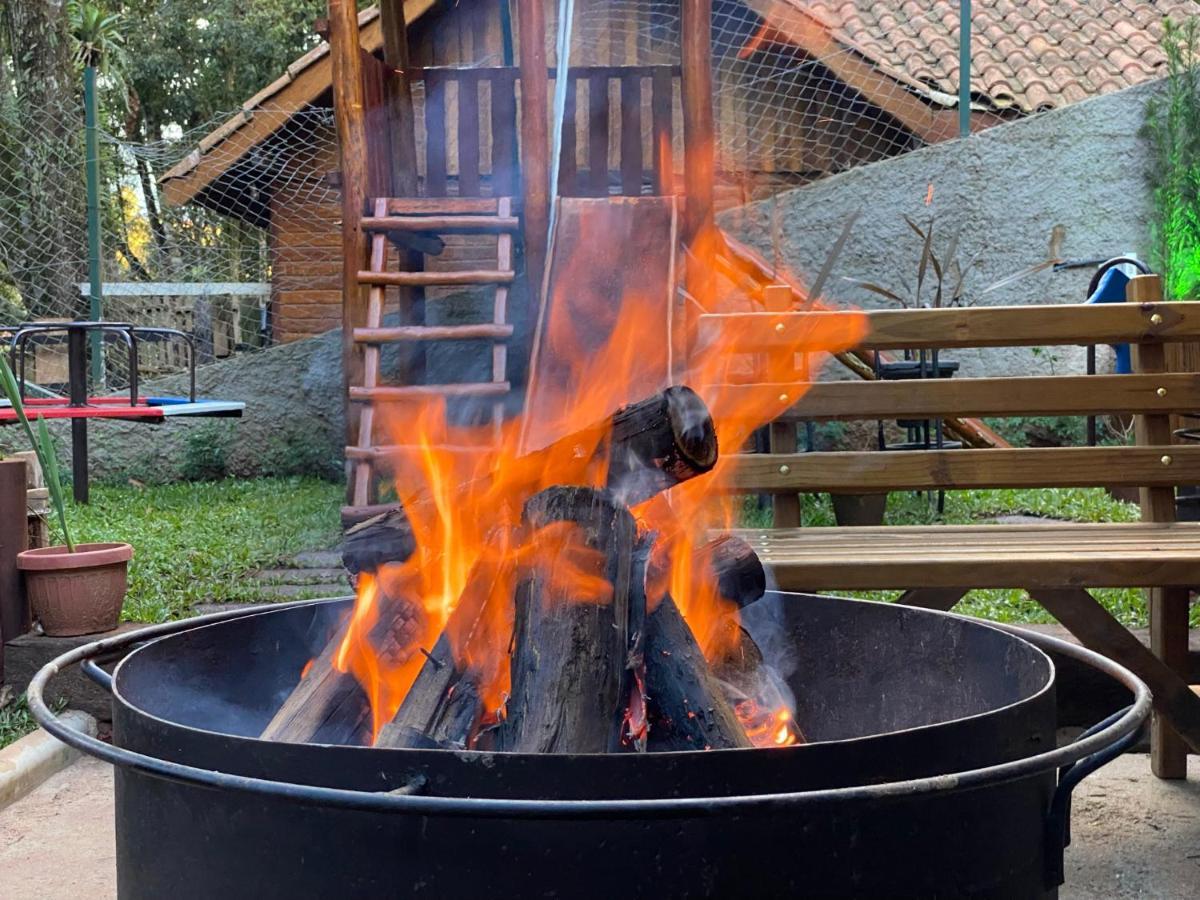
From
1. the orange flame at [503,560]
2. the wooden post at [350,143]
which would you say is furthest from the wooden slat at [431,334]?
the orange flame at [503,560]

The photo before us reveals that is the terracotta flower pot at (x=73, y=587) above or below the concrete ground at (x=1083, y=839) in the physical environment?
above

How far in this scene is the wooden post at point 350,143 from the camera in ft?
17.6

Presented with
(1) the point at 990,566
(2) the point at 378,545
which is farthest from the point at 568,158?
(2) the point at 378,545

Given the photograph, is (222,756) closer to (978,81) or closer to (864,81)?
(864,81)

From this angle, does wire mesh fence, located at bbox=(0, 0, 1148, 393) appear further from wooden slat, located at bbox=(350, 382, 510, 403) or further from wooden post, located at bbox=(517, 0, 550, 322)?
wooden slat, located at bbox=(350, 382, 510, 403)

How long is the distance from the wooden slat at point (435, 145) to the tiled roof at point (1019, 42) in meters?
4.14

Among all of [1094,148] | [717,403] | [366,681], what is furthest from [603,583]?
[1094,148]

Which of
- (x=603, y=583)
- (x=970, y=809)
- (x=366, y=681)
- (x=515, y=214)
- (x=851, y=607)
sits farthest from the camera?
(x=515, y=214)

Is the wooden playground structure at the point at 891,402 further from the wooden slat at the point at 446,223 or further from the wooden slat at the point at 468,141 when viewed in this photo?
the wooden slat at the point at 468,141

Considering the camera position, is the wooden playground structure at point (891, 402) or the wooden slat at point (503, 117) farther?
the wooden slat at point (503, 117)

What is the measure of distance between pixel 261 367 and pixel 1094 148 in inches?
234

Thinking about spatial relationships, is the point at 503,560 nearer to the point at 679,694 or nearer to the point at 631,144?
the point at 679,694

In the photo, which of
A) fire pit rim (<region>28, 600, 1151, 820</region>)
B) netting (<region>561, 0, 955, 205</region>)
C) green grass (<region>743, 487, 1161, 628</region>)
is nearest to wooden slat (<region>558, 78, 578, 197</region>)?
green grass (<region>743, 487, 1161, 628</region>)

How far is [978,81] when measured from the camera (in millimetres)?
9789
